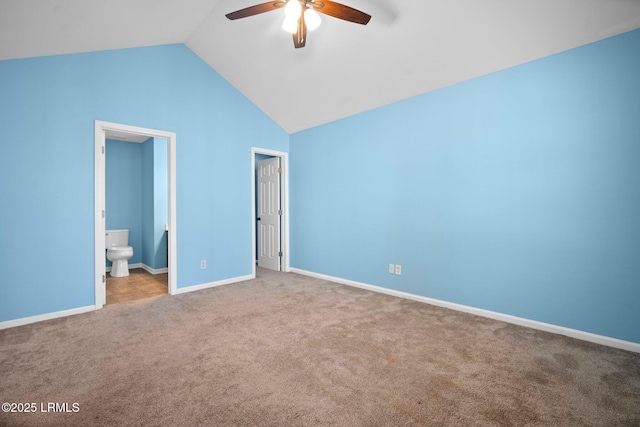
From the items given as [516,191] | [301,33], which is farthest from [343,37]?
[516,191]

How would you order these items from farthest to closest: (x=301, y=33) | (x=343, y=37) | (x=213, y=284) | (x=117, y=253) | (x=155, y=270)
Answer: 1. (x=155, y=270)
2. (x=117, y=253)
3. (x=213, y=284)
4. (x=343, y=37)
5. (x=301, y=33)

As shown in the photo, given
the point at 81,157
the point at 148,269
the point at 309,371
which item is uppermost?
the point at 81,157

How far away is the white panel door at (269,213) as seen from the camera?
535cm

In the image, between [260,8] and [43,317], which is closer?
[260,8]

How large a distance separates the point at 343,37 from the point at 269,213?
3.20 m

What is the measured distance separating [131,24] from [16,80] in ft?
3.87

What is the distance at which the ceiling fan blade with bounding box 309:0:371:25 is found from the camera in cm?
218

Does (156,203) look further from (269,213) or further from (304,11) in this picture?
(304,11)

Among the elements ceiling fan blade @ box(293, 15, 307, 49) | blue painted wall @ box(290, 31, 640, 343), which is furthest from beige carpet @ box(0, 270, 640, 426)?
ceiling fan blade @ box(293, 15, 307, 49)

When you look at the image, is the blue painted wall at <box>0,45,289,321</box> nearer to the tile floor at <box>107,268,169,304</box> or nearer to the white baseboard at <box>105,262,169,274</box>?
the tile floor at <box>107,268,169,304</box>

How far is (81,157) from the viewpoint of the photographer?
321cm

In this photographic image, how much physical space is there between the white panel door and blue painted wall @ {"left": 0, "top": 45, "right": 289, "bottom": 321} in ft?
3.45

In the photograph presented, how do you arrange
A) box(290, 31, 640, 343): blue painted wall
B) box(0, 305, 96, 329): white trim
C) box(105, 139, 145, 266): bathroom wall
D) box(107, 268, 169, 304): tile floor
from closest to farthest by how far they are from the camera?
box(290, 31, 640, 343): blue painted wall < box(0, 305, 96, 329): white trim < box(107, 268, 169, 304): tile floor < box(105, 139, 145, 266): bathroom wall

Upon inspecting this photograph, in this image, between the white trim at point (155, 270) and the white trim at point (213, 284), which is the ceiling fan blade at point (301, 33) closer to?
the white trim at point (213, 284)
